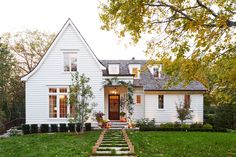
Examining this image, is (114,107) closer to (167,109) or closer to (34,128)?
(167,109)

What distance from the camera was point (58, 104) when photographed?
2439 cm

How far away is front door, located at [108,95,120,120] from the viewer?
2831 centimetres

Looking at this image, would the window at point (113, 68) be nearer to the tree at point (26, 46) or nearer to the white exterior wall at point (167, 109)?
the white exterior wall at point (167, 109)

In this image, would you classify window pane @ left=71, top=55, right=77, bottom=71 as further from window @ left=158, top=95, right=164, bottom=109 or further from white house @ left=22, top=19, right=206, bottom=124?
window @ left=158, top=95, right=164, bottom=109

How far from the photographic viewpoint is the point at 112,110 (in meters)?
28.5

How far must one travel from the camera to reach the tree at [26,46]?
42.0 m

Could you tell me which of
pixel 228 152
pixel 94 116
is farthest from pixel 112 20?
pixel 94 116

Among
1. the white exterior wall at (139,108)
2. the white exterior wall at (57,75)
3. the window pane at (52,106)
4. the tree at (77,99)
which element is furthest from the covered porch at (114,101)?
the tree at (77,99)

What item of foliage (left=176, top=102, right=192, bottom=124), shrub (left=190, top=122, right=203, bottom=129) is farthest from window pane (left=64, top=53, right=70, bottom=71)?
shrub (left=190, top=122, right=203, bottom=129)

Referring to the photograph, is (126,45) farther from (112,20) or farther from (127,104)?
(127,104)

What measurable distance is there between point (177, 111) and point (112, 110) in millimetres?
5668

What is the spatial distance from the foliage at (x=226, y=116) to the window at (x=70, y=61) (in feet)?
43.8

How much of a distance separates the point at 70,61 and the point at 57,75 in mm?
1437

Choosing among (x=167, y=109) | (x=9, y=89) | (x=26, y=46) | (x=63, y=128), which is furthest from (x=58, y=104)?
(x=26, y=46)
